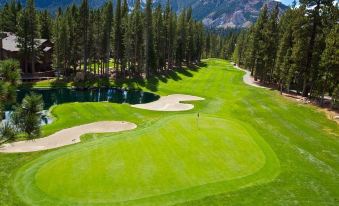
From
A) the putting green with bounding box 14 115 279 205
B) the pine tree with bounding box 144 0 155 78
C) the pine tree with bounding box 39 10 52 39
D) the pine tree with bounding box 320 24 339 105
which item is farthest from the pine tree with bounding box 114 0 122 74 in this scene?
the putting green with bounding box 14 115 279 205

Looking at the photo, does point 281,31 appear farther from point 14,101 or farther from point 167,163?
point 14,101

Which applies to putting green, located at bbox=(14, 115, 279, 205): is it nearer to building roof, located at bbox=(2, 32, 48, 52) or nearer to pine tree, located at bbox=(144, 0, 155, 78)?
pine tree, located at bbox=(144, 0, 155, 78)

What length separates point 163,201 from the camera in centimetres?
1844

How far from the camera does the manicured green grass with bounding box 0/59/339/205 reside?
19109 mm

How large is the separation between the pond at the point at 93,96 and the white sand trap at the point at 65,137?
20218 mm

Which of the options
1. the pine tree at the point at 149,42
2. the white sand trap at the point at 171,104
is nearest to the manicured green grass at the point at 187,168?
the white sand trap at the point at 171,104

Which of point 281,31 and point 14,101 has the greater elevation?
point 281,31

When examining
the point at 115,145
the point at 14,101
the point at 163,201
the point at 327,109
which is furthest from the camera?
the point at 327,109

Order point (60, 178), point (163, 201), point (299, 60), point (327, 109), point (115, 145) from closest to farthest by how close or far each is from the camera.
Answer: point (163, 201)
point (60, 178)
point (115, 145)
point (327, 109)
point (299, 60)

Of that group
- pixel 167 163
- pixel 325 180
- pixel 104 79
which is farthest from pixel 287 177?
pixel 104 79

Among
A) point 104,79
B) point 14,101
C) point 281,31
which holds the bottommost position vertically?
point 104,79

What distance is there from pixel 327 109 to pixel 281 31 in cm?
3186

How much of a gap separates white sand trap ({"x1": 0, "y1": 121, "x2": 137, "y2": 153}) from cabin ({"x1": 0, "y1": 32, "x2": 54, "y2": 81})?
43.6 metres

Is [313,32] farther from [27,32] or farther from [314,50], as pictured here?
[27,32]
